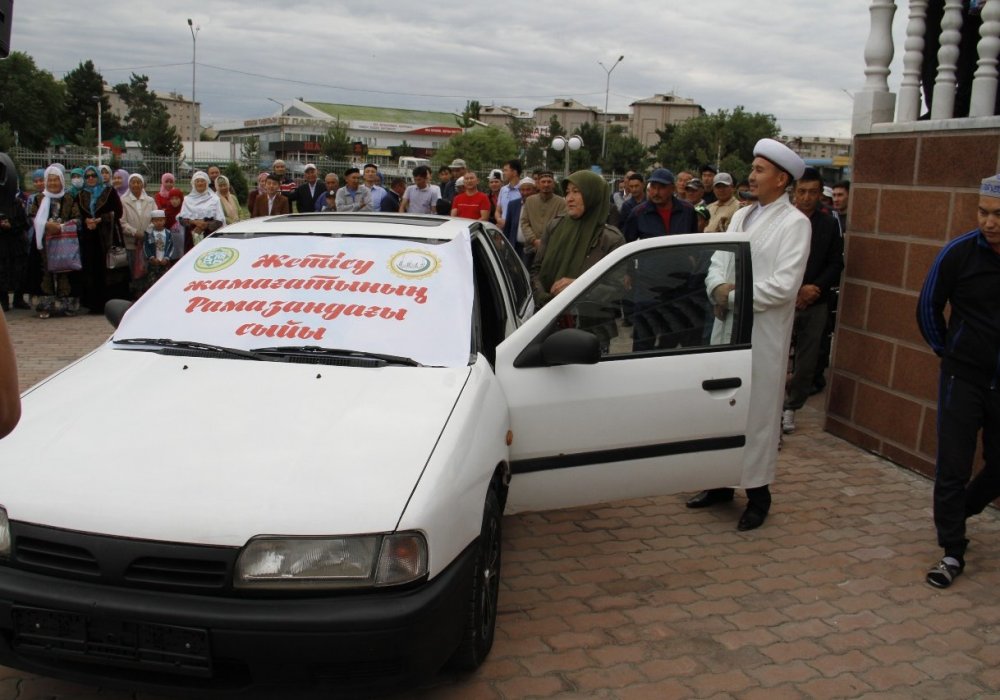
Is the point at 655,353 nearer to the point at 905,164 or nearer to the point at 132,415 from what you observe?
the point at 132,415

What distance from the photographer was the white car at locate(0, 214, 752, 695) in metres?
2.54

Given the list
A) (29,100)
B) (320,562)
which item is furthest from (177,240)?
(29,100)

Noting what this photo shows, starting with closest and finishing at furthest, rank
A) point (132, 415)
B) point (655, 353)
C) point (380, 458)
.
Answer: point (380, 458) < point (132, 415) < point (655, 353)

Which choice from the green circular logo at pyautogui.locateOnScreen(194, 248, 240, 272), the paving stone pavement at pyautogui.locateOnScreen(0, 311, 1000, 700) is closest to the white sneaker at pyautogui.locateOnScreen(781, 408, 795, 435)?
the paving stone pavement at pyautogui.locateOnScreen(0, 311, 1000, 700)

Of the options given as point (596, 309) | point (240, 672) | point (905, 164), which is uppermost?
point (905, 164)

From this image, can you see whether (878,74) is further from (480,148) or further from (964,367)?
(480,148)

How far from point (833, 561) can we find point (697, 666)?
1439mm

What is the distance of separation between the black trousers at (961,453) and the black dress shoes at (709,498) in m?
1.28

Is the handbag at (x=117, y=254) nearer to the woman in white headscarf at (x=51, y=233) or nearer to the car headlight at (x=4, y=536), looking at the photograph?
the woman in white headscarf at (x=51, y=233)

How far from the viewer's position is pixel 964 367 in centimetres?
419

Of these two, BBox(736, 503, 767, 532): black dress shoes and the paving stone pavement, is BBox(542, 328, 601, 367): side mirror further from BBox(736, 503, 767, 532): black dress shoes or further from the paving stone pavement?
BBox(736, 503, 767, 532): black dress shoes

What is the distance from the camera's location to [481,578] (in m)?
3.14

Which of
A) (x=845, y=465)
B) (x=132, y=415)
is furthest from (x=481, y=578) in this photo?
(x=845, y=465)

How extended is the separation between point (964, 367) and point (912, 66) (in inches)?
118
